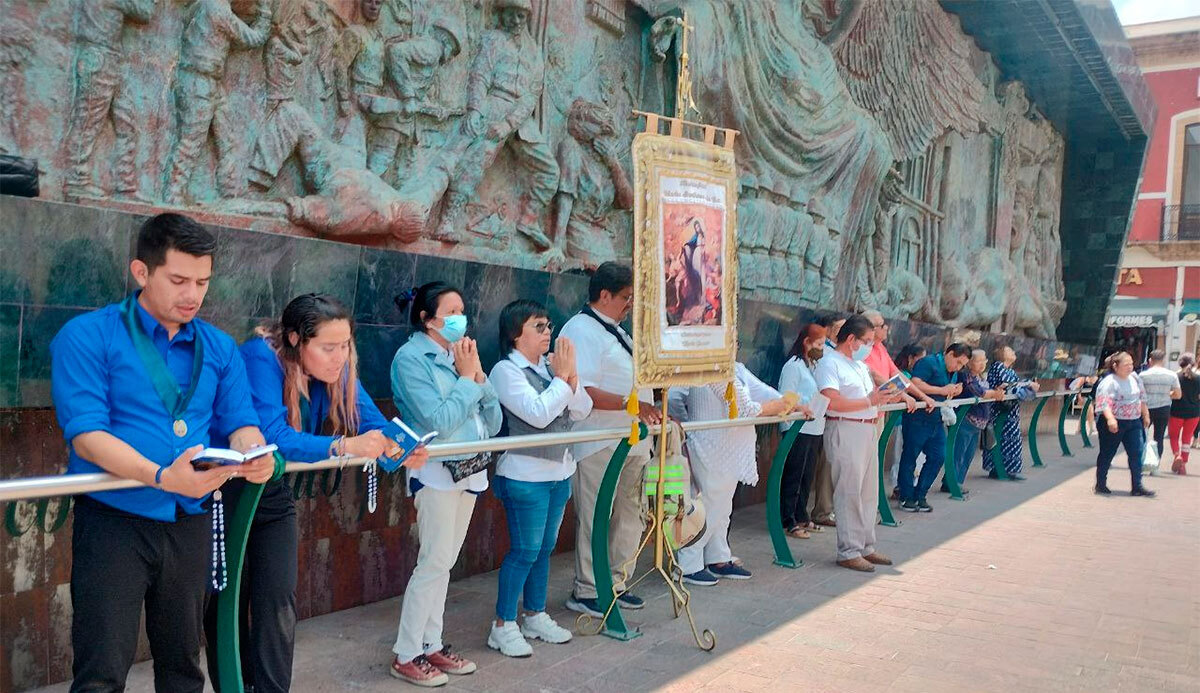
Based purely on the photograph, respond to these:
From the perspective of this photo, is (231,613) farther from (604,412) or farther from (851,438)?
(851,438)

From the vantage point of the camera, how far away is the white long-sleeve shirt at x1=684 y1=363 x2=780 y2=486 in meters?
5.29

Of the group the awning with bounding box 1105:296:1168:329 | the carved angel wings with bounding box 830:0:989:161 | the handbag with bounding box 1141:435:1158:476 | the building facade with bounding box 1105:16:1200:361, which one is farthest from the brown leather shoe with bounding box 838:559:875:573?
the building facade with bounding box 1105:16:1200:361

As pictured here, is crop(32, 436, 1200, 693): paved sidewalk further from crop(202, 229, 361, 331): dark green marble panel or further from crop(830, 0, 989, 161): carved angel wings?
crop(830, 0, 989, 161): carved angel wings

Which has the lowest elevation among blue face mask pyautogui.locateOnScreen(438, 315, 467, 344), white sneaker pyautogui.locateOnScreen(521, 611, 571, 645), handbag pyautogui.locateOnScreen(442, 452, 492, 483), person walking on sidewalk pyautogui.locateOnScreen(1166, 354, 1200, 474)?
white sneaker pyautogui.locateOnScreen(521, 611, 571, 645)

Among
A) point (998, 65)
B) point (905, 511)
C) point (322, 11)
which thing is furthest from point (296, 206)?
point (998, 65)

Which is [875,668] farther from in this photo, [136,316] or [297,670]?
[136,316]

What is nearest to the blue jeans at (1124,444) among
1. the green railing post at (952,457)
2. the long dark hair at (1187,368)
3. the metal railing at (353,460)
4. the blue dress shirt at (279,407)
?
the green railing post at (952,457)

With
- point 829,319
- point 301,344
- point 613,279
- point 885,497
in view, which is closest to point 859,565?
point 885,497

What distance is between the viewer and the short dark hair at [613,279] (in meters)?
4.48

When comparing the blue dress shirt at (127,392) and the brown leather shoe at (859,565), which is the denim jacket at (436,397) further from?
the brown leather shoe at (859,565)

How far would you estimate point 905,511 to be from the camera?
8008 millimetres

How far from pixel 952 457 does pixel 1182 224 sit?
67.3 ft

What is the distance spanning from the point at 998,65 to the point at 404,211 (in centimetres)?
1107

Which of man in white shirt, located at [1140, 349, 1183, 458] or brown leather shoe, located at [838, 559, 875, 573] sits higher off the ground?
man in white shirt, located at [1140, 349, 1183, 458]
